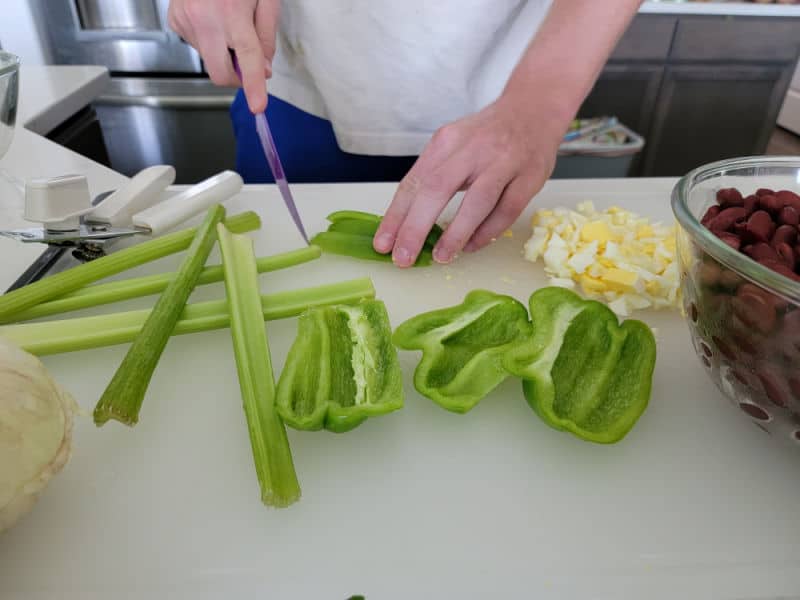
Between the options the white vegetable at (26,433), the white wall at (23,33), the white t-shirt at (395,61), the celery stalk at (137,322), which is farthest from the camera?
the white wall at (23,33)

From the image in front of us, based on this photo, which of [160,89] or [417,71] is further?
[160,89]

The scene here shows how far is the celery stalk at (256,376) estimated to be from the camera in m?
0.46

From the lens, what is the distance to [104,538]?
17.7 inches

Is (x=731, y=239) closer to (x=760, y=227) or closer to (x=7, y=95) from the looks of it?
(x=760, y=227)

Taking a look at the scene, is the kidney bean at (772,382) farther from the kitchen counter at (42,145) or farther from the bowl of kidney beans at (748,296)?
the kitchen counter at (42,145)

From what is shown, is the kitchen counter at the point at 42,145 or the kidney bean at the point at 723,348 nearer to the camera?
the kidney bean at the point at 723,348

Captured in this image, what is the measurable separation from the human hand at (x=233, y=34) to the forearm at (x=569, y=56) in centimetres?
35

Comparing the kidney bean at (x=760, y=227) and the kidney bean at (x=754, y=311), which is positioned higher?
the kidney bean at (x=760, y=227)

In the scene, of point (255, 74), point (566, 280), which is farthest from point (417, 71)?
point (566, 280)

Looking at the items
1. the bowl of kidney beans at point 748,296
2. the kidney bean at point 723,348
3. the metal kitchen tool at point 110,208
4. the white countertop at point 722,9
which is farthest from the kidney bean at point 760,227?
the white countertop at point 722,9

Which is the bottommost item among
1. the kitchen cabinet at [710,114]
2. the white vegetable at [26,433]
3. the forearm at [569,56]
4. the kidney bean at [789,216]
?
the kitchen cabinet at [710,114]

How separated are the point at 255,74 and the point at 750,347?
0.63m

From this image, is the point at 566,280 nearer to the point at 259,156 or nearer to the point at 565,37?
the point at 565,37

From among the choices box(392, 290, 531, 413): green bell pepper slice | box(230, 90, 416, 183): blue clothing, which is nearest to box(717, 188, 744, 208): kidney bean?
box(392, 290, 531, 413): green bell pepper slice
